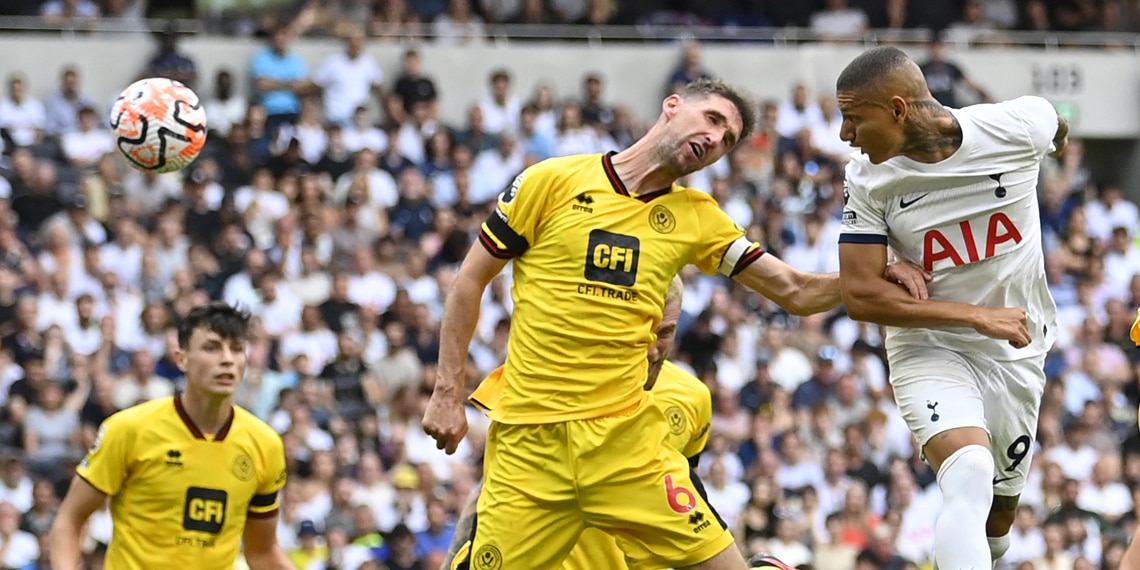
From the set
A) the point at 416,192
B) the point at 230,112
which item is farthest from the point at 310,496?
the point at 230,112

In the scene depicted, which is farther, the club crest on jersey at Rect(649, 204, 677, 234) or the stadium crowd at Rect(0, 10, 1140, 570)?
the stadium crowd at Rect(0, 10, 1140, 570)

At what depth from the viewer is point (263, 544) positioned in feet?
29.1

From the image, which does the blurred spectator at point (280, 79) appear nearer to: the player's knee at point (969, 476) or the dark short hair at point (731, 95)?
the dark short hair at point (731, 95)

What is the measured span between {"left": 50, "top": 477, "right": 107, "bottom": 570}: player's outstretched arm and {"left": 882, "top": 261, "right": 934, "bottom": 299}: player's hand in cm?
381

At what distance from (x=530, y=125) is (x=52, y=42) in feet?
16.5

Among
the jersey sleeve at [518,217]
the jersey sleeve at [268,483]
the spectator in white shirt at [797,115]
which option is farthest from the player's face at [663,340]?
the spectator in white shirt at [797,115]

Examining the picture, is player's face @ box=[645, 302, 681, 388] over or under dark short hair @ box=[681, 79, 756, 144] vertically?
under

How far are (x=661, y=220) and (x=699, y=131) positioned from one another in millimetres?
417

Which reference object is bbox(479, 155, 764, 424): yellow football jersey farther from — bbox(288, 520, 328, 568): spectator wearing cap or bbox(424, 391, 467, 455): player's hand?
bbox(288, 520, 328, 568): spectator wearing cap

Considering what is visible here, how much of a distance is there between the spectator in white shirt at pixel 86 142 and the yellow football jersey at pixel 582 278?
10230 mm

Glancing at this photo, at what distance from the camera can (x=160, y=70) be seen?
18.3m

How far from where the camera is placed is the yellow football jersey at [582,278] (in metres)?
7.48

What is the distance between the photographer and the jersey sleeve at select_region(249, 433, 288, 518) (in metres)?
8.82

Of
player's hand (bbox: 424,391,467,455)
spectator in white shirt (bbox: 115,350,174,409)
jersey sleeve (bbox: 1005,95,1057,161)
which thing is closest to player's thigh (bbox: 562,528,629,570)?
player's hand (bbox: 424,391,467,455)
